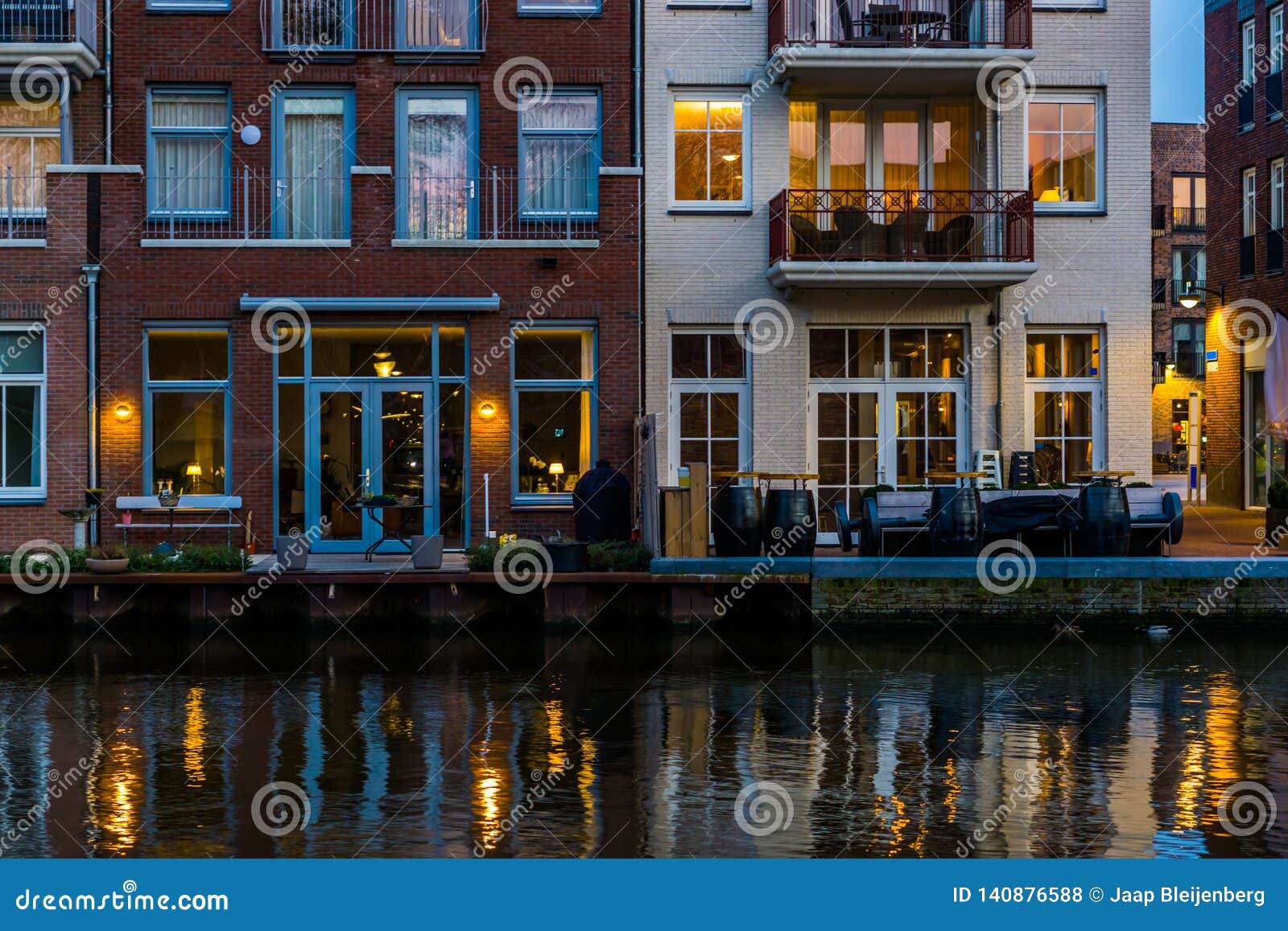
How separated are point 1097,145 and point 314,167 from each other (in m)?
11.5

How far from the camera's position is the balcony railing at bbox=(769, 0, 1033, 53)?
2344 centimetres

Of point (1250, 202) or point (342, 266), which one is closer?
point (342, 266)

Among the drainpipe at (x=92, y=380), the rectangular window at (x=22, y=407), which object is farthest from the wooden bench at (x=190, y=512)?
the rectangular window at (x=22, y=407)

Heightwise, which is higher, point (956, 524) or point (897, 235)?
point (897, 235)

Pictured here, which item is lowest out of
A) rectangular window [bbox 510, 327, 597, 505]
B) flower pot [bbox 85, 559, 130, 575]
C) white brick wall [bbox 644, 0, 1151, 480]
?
flower pot [bbox 85, 559, 130, 575]

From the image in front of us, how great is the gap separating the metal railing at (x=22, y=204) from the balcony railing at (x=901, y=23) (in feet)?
35.0

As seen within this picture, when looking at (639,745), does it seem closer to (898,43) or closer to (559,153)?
(559,153)

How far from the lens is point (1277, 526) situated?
71.6 feet

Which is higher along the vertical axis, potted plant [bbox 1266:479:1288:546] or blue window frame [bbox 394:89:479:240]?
blue window frame [bbox 394:89:479:240]

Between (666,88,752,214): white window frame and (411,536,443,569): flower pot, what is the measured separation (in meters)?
6.87

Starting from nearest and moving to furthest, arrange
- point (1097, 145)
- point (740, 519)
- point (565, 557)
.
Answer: point (565, 557), point (740, 519), point (1097, 145)

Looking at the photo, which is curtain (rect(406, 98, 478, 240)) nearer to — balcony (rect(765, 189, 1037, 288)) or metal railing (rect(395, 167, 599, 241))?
metal railing (rect(395, 167, 599, 241))

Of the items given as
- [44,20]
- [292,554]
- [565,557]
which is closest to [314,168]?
[44,20]

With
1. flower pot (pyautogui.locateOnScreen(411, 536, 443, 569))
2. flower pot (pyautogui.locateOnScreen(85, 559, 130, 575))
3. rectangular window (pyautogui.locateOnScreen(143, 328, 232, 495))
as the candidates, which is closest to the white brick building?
flower pot (pyautogui.locateOnScreen(411, 536, 443, 569))
